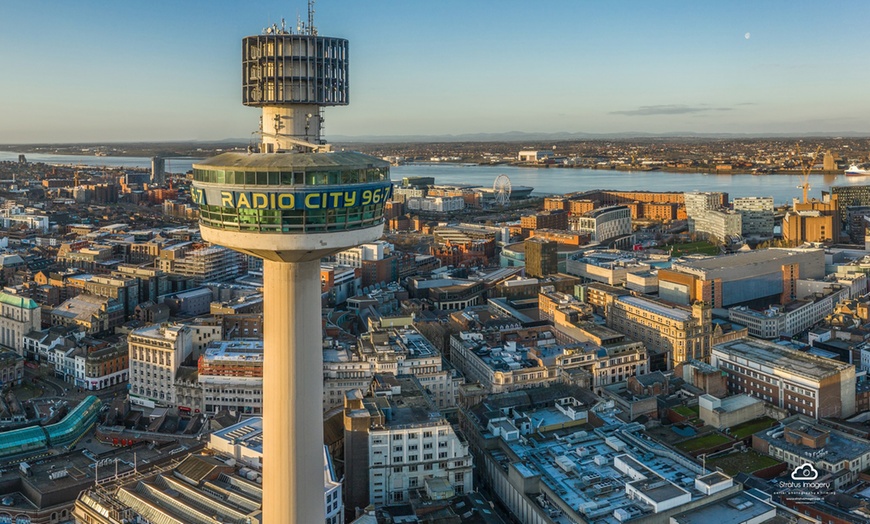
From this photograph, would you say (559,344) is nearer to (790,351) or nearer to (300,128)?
(790,351)

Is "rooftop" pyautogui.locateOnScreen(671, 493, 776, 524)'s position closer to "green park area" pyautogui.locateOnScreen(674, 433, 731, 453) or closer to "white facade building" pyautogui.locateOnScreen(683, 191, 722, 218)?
"green park area" pyautogui.locateOnScreen(674, 433, 731, 453)

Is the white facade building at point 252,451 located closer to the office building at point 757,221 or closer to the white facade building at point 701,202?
the office building at point 757,221

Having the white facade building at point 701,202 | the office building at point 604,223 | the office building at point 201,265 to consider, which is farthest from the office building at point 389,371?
the white facade building at point 701,202

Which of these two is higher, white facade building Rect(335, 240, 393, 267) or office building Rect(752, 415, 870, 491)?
white facade building Rect(335, 240, 393, 267)

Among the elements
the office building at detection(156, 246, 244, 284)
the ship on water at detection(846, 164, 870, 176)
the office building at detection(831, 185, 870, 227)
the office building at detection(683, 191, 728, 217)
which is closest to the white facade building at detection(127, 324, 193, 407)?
the office building at detection(156, 246, 244, 284)

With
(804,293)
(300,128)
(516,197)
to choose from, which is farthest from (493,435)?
(516,197)
